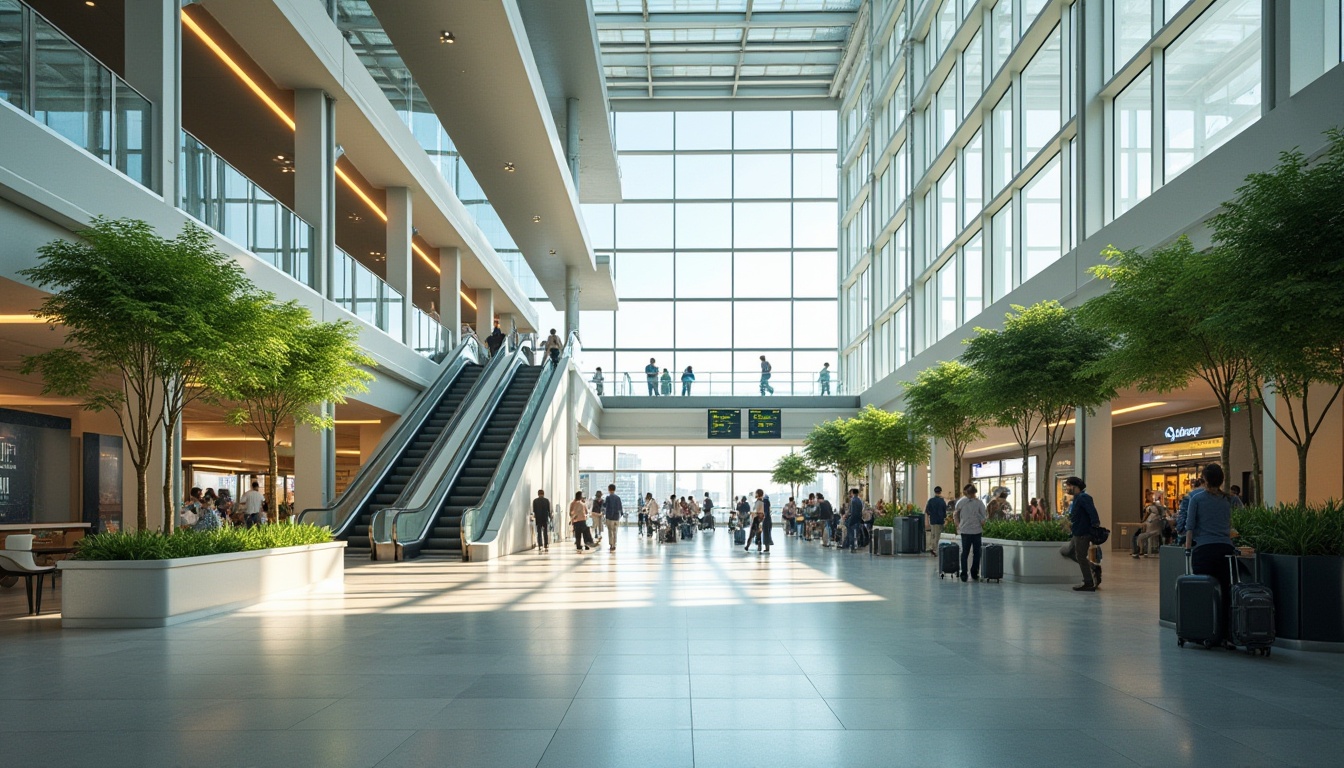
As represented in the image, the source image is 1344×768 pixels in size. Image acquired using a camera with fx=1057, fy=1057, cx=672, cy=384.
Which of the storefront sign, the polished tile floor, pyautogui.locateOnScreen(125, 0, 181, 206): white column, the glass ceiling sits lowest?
the polished tile floor

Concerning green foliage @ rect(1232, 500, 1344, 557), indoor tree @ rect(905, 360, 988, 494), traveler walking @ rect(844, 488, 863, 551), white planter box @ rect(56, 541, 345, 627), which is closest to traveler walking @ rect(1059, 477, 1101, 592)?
green foliage @ rect(1232, 500, 1344, 557)

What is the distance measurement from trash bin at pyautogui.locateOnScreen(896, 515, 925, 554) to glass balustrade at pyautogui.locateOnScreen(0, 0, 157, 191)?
58.1 feet

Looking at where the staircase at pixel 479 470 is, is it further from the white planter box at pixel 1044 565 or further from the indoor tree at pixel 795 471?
the indoor tree at pixel 795 471

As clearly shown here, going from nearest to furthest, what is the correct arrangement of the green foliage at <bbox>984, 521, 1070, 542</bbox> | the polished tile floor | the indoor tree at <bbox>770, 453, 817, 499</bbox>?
the polished tile floor → the green foliage at <bbox>984, 521, 1070, 542</bbox> → the indoor tree at <bbox>770, 453, 817, 499</bbox>

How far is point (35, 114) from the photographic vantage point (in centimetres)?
1030

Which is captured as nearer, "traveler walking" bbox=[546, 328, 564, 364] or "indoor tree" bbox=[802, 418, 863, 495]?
"traveler walking" bbox=[546, 328, 564, 364]

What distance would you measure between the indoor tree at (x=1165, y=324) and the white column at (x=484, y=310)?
27.0m

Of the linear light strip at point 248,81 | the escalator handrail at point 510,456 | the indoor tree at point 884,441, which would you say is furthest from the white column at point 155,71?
the indoor tree at point 884,441

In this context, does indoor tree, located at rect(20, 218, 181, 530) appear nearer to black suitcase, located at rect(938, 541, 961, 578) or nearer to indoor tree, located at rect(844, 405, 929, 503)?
black suitcase, located at rect(938, 541, 961, 578)

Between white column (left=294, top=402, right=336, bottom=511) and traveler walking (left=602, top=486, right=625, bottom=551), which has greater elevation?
white column (left=294, top=402, right=336, bottom=511)

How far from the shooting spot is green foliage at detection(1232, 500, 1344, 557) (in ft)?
30.3

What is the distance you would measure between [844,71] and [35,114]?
142 feet

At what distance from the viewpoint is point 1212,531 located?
9414 mm

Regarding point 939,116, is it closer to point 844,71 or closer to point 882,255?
point 882,255
